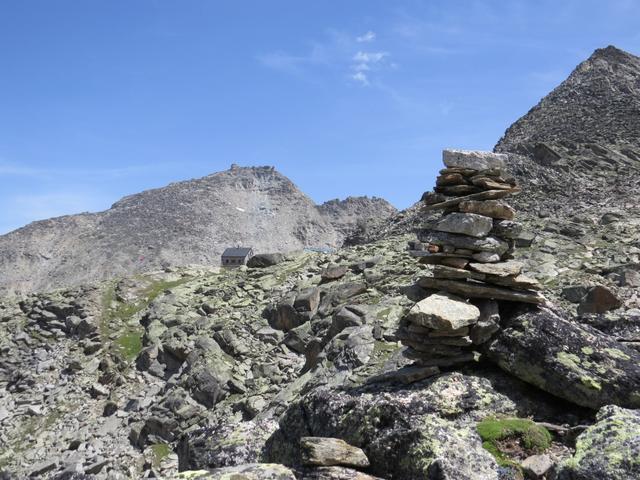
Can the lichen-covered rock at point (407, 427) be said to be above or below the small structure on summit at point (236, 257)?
below

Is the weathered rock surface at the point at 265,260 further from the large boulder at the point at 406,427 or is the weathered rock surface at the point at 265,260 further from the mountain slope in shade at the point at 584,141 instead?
the large boulder at the point at 406,427

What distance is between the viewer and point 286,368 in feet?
97.7

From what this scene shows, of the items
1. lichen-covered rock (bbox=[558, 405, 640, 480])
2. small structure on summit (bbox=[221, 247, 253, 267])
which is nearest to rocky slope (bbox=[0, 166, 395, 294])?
small structure on summit (bbox=[221, 247, 253, 267])

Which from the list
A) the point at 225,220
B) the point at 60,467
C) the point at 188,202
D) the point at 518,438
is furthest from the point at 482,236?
the point at 188,202

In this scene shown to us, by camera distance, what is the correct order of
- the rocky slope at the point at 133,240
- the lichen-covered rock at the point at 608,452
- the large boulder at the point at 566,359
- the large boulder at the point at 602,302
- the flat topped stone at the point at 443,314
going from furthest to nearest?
the rocky slope at the point at 133,240
the large boulder at the point at 602,302
the flat topped stone at the point at 443,314
the large boulder at the point at 566,359
the lichen-covered rock at the point at 608,452

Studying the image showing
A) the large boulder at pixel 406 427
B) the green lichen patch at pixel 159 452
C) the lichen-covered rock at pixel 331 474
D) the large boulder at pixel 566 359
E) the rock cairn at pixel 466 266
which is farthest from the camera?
the green lichen patch at pixel 159 452

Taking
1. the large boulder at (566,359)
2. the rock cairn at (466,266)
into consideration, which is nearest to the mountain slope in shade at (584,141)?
the rock cairn at (466,266)

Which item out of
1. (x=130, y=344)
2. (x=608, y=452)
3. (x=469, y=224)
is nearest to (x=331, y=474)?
(x=608, y=452)

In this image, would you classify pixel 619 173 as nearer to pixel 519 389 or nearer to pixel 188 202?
pixel 519 389

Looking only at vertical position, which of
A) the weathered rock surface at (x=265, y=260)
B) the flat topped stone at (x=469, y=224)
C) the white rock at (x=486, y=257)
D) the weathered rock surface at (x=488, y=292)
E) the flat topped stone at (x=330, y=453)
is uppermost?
the weathered rock surface at (x=265, y=260)

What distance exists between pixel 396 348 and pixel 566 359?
12228mm

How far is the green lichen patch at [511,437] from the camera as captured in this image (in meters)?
9.13

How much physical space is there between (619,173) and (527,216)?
1499cm

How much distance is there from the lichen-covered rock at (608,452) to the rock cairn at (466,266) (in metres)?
3.59
